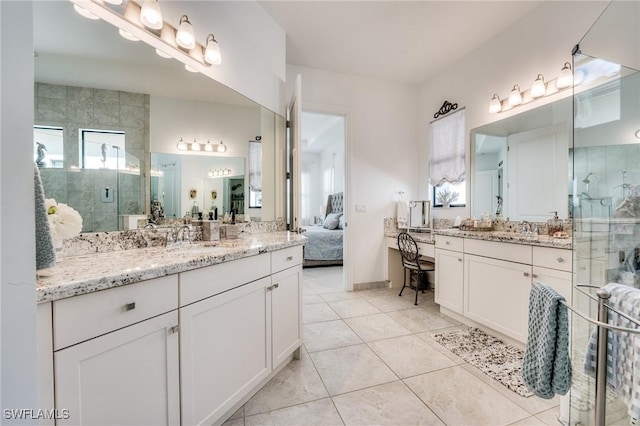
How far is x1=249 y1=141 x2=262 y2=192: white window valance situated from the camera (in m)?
2.26

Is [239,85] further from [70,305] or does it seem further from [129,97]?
[70,305]

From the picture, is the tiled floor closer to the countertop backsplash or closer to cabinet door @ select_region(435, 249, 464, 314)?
cabinet door @ select_region(435, 249, 464, 314)

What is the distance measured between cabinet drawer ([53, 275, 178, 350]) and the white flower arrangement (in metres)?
0.39

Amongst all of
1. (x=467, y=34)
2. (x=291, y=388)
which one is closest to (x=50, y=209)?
(x=291, y=388)

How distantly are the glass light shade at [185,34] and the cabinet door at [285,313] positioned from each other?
61.0 inches

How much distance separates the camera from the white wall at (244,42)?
1.82 m

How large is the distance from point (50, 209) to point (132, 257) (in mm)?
339

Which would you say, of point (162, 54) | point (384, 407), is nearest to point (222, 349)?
point (384, 407)

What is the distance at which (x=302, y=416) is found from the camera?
1419mm

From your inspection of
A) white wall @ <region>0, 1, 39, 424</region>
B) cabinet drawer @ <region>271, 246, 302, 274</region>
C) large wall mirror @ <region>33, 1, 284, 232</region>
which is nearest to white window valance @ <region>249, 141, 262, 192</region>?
large wall mirror @ <region>33, 1, 284, 232</region>

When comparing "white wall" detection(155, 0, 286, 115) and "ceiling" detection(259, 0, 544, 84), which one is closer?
"white wall" detection(155, 0, 286, 115)

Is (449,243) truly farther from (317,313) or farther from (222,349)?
(222,349)

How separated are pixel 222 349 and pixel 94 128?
127 cm

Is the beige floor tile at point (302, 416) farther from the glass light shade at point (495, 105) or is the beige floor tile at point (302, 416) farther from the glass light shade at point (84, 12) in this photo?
the glass light shade at point (495, 105)
